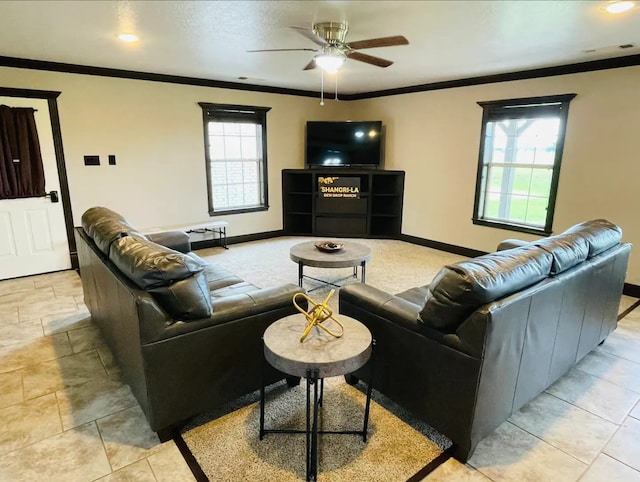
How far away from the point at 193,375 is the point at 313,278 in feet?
8.75

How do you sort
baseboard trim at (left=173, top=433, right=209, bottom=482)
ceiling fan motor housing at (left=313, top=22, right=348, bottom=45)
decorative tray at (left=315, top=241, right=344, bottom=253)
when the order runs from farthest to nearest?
1. decorative tray at (left=315, top=241, right=344, bottom=253)
2. ceiling fan motor housing at (left=313, top=22, right=348, bottom=45)
3. baseboard trim at (left=173, top=433, right=209, bottom=482)

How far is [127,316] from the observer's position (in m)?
2.01

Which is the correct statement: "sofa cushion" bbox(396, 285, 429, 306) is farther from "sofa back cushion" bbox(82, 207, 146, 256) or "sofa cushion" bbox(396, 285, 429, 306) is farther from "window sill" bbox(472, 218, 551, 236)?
"window sill" bbox(472, 218, 551, 236)

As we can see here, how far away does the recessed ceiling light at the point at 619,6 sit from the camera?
2.47 metres

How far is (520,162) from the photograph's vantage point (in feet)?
16.3

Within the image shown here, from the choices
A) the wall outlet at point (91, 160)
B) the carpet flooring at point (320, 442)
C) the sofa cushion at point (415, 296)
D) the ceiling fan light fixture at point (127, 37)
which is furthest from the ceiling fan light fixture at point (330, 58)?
the wall outlet at point (91, 160)

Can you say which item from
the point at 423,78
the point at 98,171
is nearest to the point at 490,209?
the point at 423,78

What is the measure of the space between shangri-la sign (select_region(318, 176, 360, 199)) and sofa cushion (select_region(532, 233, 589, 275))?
4286mm

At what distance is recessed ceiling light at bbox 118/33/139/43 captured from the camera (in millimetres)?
3248

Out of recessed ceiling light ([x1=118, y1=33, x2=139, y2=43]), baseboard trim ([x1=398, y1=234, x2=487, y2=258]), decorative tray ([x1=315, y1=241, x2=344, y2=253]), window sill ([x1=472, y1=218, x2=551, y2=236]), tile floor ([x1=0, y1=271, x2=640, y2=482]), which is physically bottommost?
tile floor ([x1=0, y1=271, x2=640, y2=482])

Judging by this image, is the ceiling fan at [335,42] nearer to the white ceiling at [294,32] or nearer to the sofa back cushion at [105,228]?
the white ceiling at [294,32]

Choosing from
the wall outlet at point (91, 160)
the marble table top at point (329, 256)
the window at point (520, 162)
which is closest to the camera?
the marble table top at point (329, 256)

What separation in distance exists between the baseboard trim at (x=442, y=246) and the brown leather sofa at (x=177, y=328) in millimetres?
4001

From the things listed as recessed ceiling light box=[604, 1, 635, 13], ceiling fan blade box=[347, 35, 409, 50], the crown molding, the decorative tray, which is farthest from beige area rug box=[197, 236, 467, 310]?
recessed ceiling light box=[604, 1, 635, 13]
